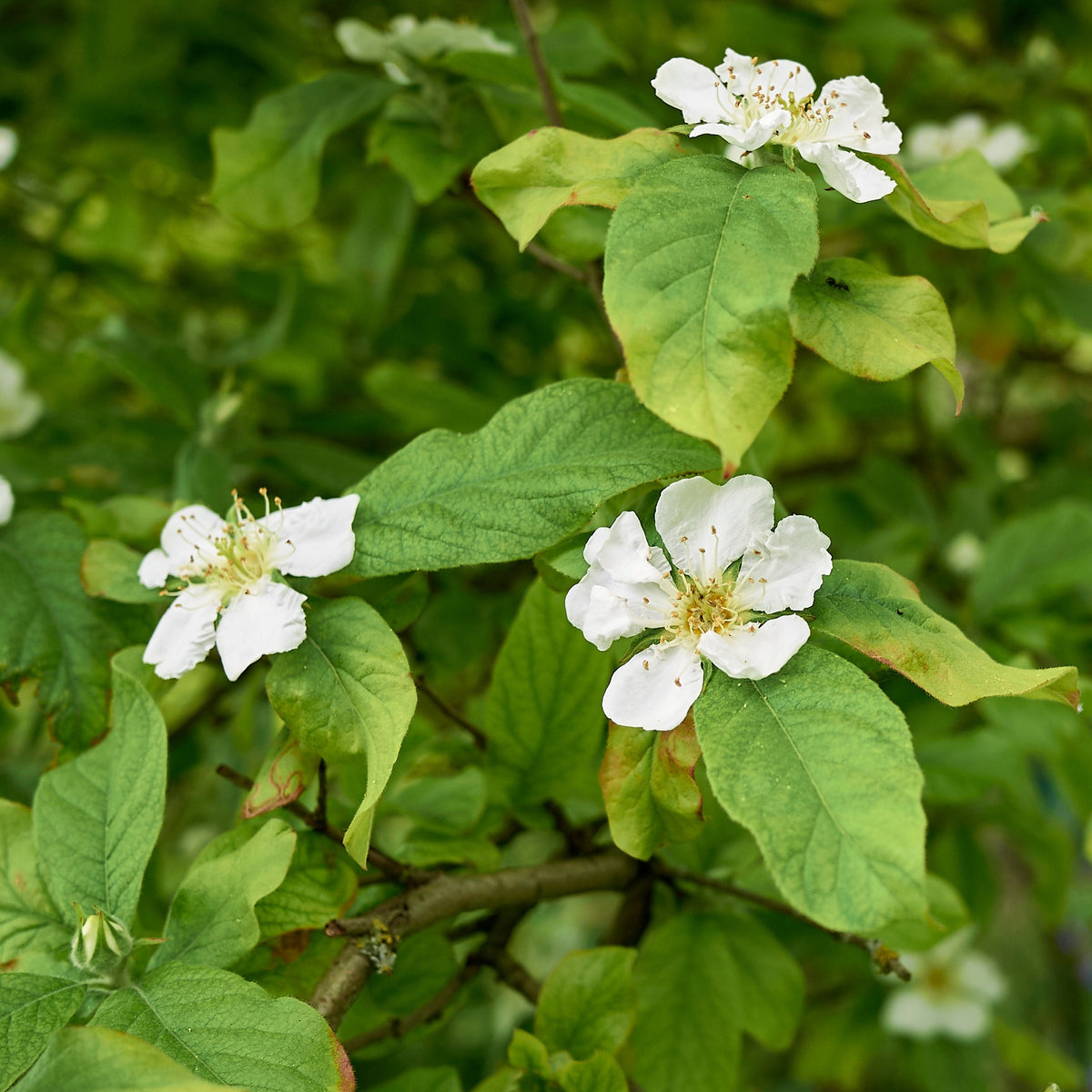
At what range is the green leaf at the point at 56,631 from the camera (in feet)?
2.85

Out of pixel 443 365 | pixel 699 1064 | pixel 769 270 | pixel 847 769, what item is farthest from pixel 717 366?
pixel 443 365

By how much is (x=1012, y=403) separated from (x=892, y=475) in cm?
138

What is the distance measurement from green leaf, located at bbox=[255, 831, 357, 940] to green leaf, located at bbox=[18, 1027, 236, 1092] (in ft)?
0.47

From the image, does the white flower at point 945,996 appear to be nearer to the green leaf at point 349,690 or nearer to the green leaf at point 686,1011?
the green leaf at point 686,1011

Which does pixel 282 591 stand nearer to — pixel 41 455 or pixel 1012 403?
pixel 41 455

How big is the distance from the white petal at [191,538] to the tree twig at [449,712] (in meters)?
0.19

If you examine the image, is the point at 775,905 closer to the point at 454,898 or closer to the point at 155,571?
the point at 454,898

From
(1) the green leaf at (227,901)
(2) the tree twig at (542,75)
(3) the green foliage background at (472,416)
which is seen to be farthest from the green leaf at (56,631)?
(2) the tree twig at (542,75)

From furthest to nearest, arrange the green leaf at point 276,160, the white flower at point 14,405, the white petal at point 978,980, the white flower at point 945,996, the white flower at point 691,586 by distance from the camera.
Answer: the white petal at point 978,980 < the white flower at point 945,996 < the white flower at point 14,405 < the green leaf at point 276,160 < the white flower at point 691,586

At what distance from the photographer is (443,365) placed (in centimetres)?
177

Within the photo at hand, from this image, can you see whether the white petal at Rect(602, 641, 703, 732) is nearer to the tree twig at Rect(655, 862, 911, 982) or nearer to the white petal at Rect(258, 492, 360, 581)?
the white petal at Rect(258, 492, 360, 581)

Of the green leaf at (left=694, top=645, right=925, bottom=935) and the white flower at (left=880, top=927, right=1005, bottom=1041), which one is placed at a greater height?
the green leaf at (left=694, top=645, right=925, bottom=935)

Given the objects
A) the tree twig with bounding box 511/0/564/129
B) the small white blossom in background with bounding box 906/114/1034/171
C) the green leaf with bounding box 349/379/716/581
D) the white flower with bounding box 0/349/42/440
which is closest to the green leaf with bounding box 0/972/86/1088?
the green leaf with bounding box 349/379/716/581

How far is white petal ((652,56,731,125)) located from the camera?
702 mm
